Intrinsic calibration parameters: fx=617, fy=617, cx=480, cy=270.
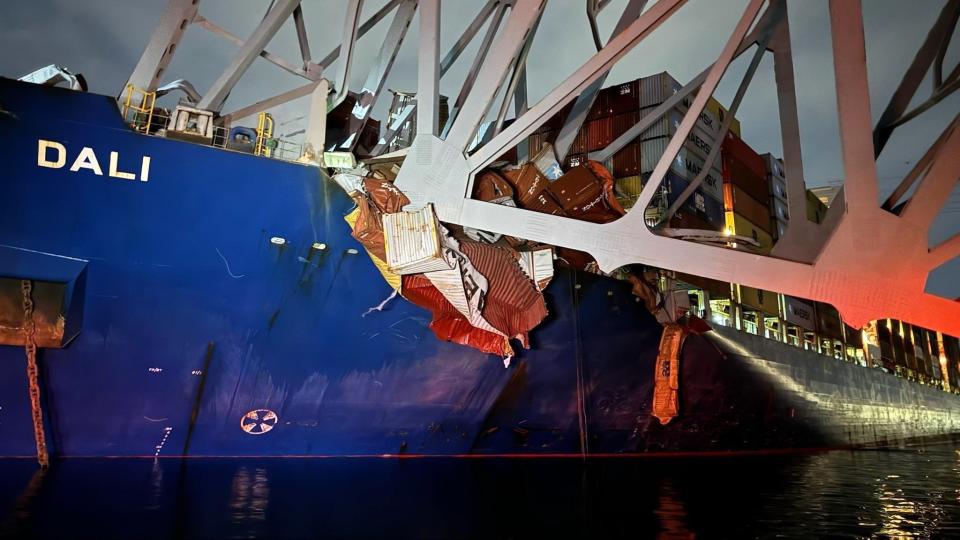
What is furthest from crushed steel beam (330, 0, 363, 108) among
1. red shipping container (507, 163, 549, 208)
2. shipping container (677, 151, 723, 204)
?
shipping container (677, 151, 723, 204)

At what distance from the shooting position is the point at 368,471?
28.0 feet

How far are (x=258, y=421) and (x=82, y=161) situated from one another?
13.4 feet

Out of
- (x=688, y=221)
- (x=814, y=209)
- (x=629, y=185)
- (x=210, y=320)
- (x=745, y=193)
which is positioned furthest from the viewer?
(x=814, y=209)

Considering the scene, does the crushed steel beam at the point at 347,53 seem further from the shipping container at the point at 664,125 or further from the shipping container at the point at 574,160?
the shipping container at the point at 664,125

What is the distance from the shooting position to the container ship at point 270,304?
763cm

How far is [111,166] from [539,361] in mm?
7371

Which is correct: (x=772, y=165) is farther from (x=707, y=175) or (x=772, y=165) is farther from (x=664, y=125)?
(x=664, y=125)

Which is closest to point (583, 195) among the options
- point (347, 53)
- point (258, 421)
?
point (347, 53)

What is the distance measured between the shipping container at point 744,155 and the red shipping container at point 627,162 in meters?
5.43

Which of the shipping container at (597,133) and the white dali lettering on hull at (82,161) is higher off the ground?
the shipping container at (597,133)

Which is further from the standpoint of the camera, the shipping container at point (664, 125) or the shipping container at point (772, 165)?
the shipping container at point (772, 165)

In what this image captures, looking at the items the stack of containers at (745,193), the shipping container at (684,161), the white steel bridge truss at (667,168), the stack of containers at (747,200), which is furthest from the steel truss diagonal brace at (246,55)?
the stack of containers at (745,193)

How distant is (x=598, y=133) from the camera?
61.8ft

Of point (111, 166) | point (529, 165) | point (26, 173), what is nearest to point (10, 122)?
point (26, 173)
